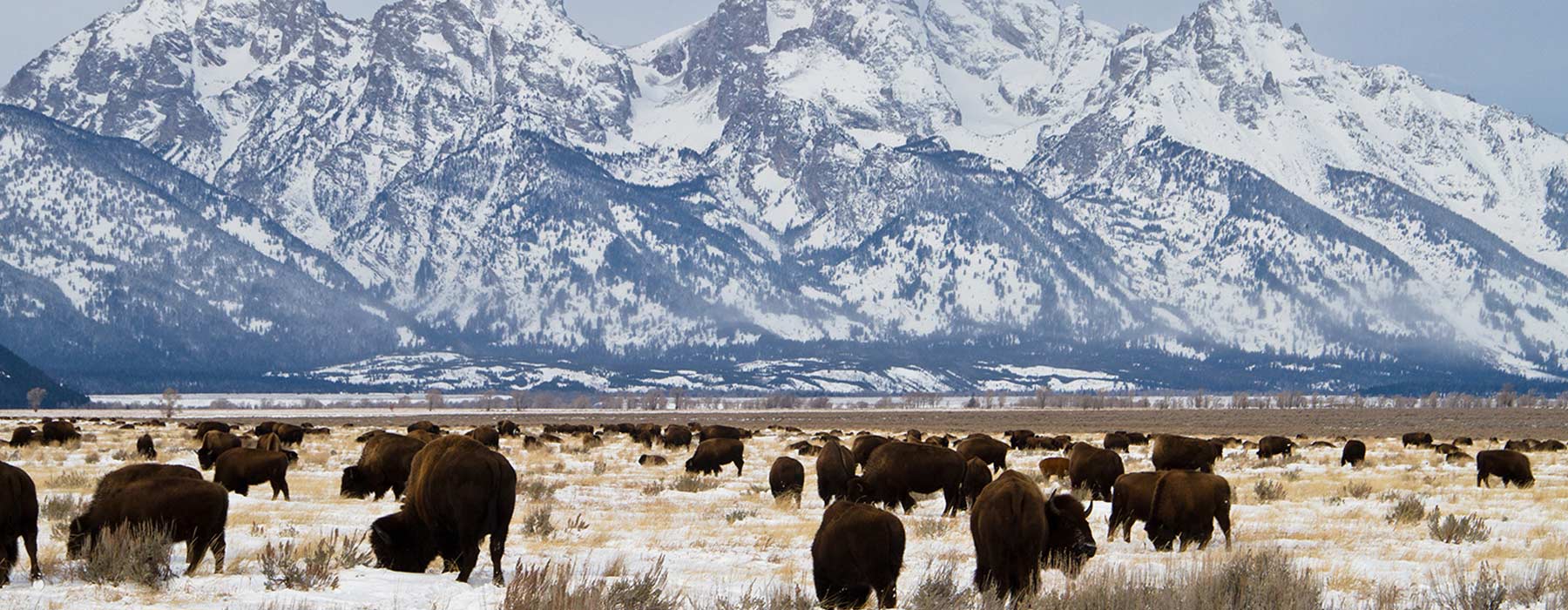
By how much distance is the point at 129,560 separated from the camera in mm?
11859

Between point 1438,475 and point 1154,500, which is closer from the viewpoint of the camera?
point 1154,500

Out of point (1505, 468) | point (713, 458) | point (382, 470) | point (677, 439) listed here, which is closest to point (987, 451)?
point (713, 458)

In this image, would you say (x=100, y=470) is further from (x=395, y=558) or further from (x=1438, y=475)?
(x=1438, y=475)

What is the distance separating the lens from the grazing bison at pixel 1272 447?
4367 cm

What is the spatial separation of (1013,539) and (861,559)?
4.50ft

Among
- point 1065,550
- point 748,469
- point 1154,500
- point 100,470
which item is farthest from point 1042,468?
point 100,470

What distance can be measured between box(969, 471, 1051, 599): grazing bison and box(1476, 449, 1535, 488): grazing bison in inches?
830

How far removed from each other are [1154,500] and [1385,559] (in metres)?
2.73

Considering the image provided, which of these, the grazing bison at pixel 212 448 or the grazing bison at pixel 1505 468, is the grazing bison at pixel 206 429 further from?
the grazing bison at pixel 1505 468

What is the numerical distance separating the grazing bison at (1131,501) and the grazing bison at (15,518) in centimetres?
1236

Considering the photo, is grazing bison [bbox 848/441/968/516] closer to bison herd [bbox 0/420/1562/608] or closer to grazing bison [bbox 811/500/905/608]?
bison herd [bbox 0/420/1562/608]

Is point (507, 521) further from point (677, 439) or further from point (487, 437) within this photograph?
point (677, 439)

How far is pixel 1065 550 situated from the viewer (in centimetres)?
1332

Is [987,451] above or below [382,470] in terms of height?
above
